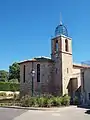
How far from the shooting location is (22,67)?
40906 mm

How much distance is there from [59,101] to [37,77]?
12273 mm

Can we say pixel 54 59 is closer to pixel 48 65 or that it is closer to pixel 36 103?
pixel 48 65

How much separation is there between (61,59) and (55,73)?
2.62m

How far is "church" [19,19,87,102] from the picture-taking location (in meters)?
37.4

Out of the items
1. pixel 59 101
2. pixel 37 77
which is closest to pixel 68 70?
pixel 37 77

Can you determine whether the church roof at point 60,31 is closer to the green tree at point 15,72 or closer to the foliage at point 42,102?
the foliage at point 42,102

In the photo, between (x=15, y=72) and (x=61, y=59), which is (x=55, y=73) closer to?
(x=61, y=59)

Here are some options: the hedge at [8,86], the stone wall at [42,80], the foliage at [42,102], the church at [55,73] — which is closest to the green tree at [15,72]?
the hedge at [8,86]

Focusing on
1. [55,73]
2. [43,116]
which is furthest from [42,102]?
[55,73]

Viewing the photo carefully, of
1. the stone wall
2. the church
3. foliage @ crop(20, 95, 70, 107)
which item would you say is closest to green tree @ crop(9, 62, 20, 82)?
the church

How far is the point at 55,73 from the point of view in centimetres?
3853

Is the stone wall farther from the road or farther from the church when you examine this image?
the road

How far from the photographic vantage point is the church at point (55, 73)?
123 feet

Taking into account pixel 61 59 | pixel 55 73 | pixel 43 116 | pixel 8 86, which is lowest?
pixel 43 116
